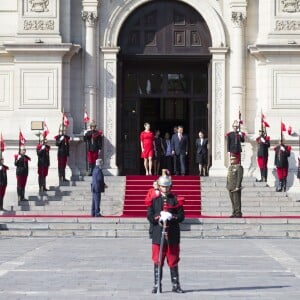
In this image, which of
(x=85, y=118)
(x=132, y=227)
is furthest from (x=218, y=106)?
(x=132, y=227)

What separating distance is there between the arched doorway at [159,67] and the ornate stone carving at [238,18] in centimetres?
122

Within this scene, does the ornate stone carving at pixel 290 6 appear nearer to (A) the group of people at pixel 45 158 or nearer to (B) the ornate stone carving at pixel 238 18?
(B) the ornate stone carving at pixel 238 18

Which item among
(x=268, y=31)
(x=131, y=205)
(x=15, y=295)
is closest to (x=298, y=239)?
(x=131, y=205)

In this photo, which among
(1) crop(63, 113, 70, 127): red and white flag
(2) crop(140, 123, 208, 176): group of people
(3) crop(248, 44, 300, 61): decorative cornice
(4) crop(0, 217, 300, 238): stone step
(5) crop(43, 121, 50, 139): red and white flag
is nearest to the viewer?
(4) crop(0, 217, 300, 238): stone step

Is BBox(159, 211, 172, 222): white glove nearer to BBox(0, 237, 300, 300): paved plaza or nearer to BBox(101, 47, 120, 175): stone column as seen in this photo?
BBox(0, 237, 300, 300): paved plaza

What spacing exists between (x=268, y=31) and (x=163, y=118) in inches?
288

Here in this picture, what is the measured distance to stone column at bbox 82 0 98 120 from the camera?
40.6 meters

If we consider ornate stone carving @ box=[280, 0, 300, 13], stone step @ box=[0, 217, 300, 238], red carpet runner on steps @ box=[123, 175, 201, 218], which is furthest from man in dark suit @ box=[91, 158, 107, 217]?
ornate stone carving @ box=[280, 0, 300, 13]

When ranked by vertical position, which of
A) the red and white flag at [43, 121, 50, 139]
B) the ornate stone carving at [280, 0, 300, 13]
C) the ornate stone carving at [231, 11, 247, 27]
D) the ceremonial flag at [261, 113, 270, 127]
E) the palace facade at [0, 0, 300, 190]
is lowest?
the red and white flag at [43, 121, 50, 139]

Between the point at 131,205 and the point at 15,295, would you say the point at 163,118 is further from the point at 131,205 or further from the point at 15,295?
the point at 15,295

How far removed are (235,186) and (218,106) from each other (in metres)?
7.97

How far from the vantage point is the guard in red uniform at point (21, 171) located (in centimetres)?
3634

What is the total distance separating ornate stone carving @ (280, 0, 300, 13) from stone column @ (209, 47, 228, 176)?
8.87 feet

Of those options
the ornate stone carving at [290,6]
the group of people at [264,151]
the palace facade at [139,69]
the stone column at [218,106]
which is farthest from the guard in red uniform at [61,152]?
the ornate stone carving at [290,6]
